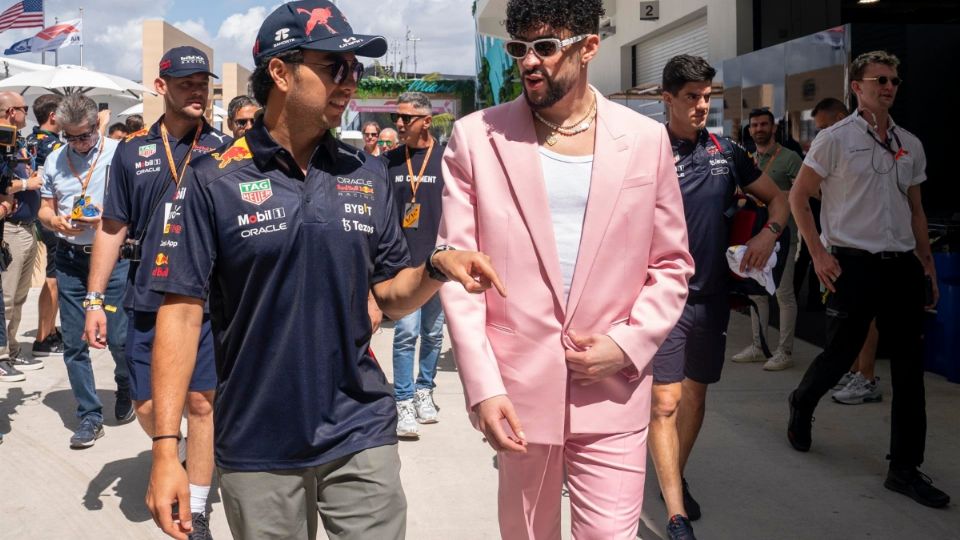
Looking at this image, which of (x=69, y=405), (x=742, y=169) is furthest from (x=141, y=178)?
(x=69, y=405)

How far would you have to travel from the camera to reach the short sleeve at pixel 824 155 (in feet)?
18.5

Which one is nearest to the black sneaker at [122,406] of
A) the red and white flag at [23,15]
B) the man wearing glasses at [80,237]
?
the man wearing glasses at [80,237]

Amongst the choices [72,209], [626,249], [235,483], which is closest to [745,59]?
[72,209]

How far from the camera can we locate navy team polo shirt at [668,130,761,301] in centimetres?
483

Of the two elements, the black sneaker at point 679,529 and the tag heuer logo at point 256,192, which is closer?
the tag heuer logo at point 256,192

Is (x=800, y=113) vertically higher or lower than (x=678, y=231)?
higher

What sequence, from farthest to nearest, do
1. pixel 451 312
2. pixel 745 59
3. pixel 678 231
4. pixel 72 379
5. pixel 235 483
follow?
pixel 745 59
pixel 72 379
pixel 678 231
pixel 451 312
pixel 235 483

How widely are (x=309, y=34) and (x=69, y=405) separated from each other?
5.99 m

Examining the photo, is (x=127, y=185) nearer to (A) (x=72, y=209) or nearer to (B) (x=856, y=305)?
(A) (x=72, y=209)

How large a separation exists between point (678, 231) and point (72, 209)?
5376 mm

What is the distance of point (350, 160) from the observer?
9.52ft

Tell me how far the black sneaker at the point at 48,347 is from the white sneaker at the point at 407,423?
4.71m

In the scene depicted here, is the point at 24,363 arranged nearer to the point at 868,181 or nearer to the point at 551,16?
the point at 868,181

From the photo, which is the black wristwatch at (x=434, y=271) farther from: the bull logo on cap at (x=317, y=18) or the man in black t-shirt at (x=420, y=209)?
the man in black t-shirt at (x=420, y=209)
